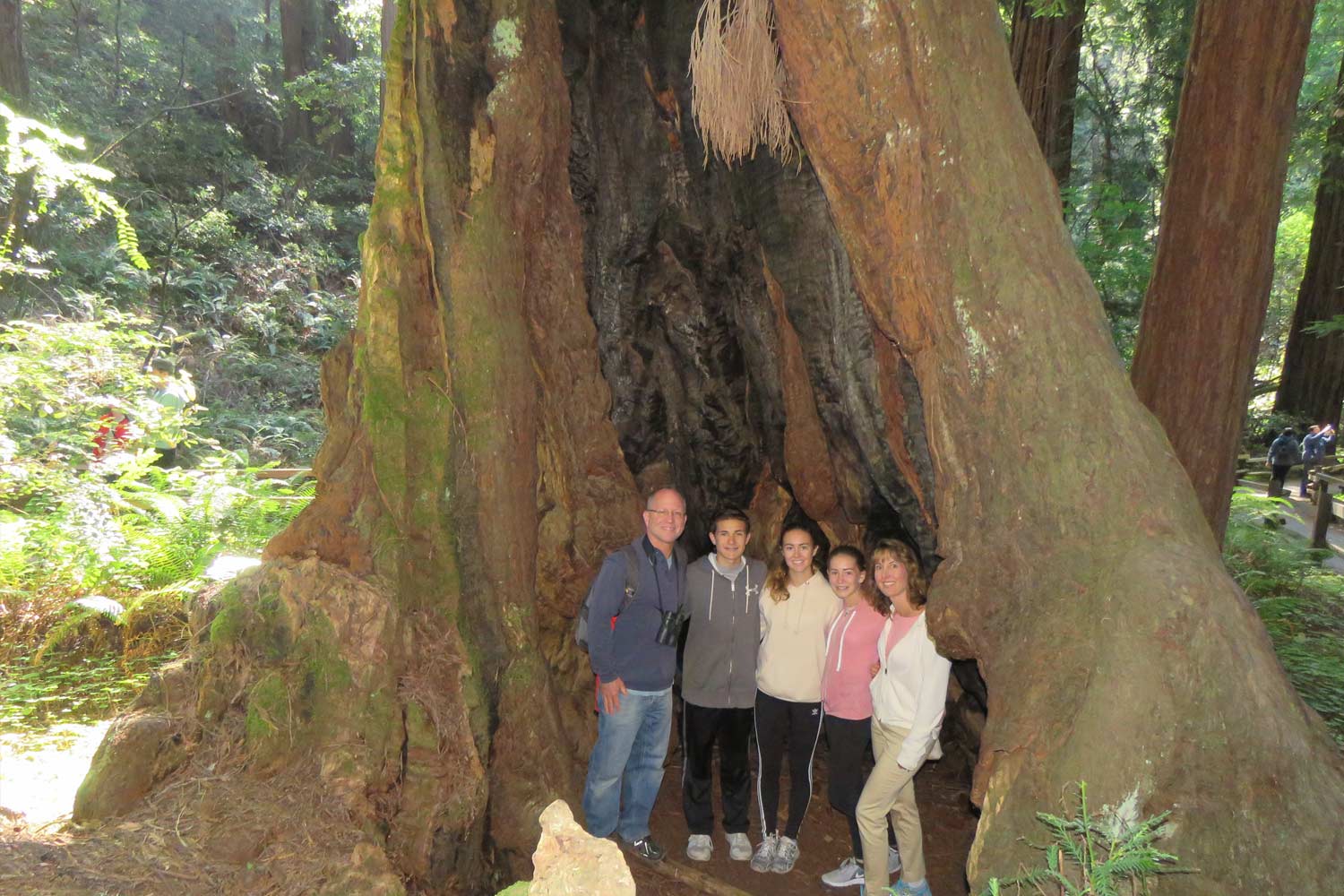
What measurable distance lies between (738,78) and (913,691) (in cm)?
320

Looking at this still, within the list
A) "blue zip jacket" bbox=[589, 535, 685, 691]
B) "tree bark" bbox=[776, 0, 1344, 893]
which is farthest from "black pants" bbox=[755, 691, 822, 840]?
"tree bark" bbox=[776, 0, 1344, 893]

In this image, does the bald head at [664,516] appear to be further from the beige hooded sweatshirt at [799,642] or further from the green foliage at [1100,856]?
the green foliage at [1100,856]

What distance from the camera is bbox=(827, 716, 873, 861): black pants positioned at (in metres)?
4.70

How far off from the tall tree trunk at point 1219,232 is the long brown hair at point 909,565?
2.42 meters

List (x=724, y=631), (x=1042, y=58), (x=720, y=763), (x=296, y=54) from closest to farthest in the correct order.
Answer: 1. (x=724, y=631)
2. (x=720, y=763)
3. (x=1042, y=58)
4. (x=296, y=54)

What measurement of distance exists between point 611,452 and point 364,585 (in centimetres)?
217

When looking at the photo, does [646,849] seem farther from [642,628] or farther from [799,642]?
[799,642]

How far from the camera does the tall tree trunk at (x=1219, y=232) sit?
527 cm

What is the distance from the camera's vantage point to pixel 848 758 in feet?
15.6

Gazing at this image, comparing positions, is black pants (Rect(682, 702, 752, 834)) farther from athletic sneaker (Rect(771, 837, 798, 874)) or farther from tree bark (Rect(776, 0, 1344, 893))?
tree bark (Rect(776, 0, 1344, 893))

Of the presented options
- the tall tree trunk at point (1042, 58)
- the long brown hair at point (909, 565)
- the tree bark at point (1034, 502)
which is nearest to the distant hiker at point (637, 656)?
the long brown hair at point (909, 565)

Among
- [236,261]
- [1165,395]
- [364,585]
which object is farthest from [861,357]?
[236,261]

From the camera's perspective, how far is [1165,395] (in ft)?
18.4

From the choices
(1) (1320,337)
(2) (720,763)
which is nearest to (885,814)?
(2) (720,763)
